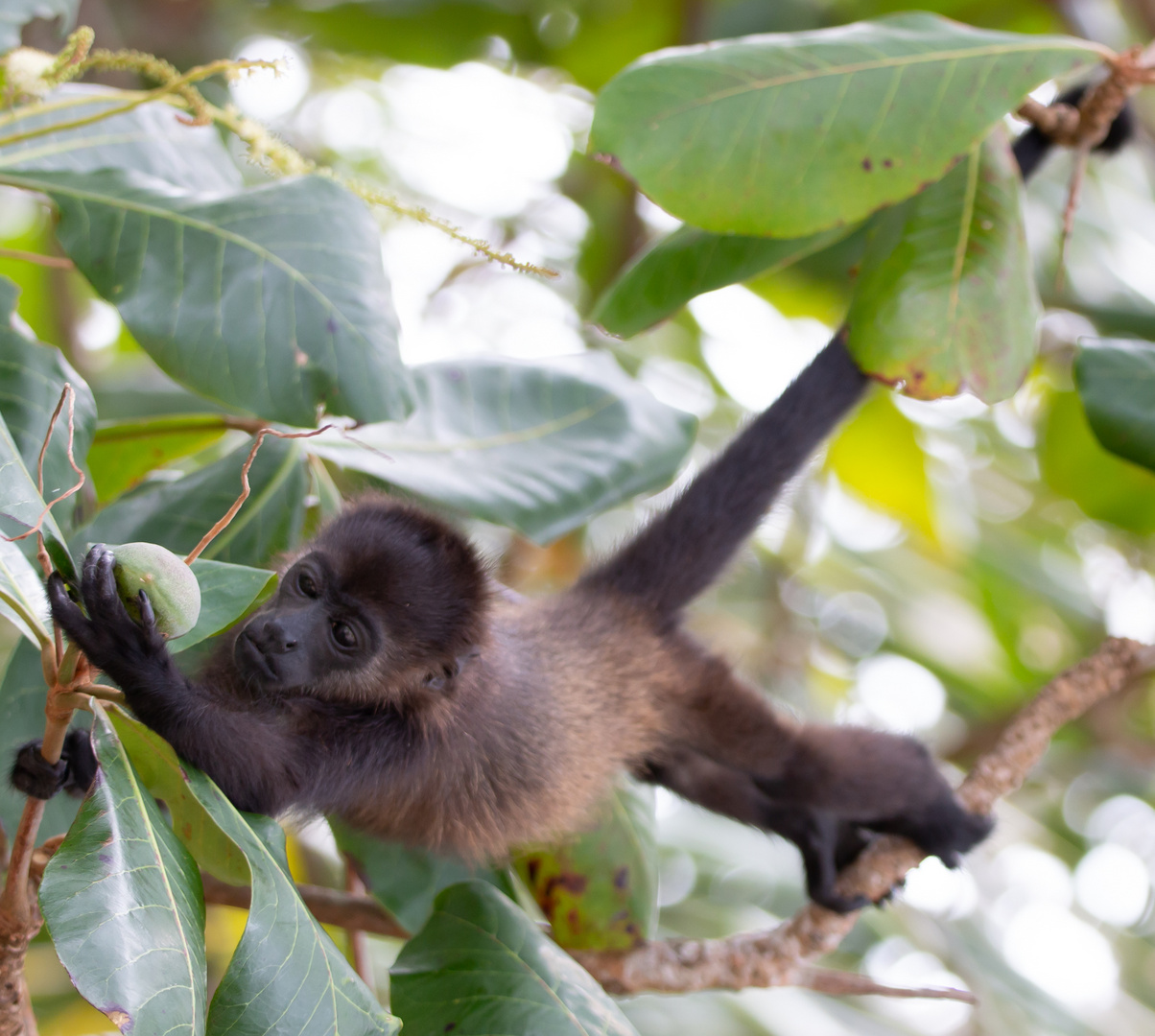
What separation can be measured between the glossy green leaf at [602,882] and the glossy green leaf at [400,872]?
15cm

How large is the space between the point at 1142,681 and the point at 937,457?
1121 mm

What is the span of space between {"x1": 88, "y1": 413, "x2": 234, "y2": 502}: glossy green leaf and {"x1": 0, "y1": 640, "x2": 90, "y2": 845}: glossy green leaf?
17.3 inches

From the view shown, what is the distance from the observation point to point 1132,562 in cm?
429

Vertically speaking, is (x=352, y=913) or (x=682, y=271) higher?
(x=682, y=271)

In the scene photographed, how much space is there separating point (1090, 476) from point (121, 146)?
9.22ft

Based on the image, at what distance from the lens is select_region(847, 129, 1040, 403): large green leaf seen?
188cm

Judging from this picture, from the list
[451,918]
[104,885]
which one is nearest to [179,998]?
Result: [104,885]

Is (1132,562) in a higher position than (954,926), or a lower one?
higher

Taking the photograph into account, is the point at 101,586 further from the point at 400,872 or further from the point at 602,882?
the point at 602,882

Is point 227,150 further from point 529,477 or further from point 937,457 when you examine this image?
point 937,457

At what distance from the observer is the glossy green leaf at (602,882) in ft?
7.40

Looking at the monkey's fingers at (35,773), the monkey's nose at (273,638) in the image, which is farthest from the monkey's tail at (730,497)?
the monkey's fingers at (35,773)

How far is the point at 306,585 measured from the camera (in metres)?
2.22

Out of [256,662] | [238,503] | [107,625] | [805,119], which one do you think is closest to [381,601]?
[256,662]
